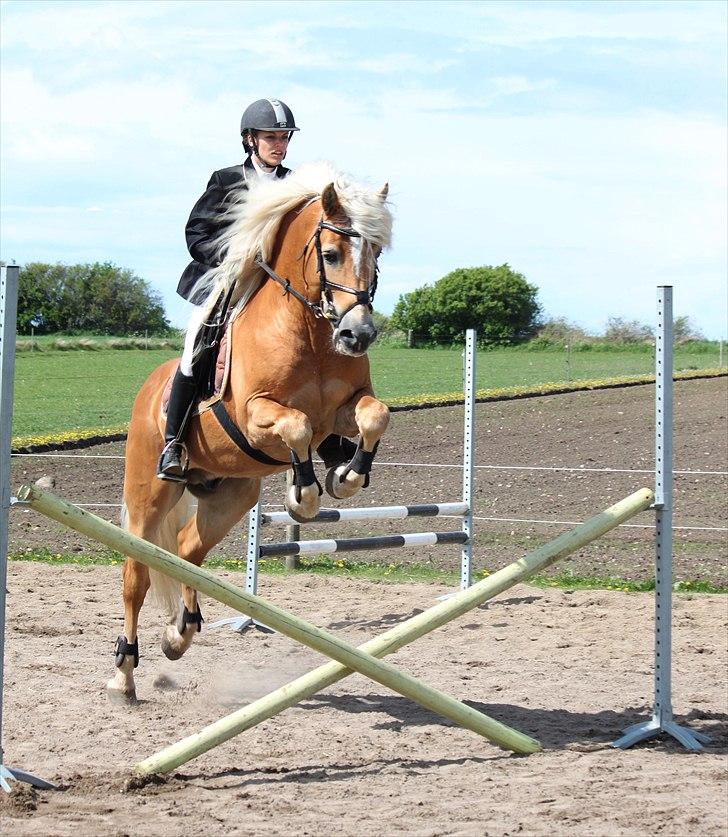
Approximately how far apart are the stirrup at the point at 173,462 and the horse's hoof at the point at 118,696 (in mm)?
1075

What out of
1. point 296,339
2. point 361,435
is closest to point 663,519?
point 361,435

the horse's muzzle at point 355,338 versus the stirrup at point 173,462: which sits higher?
the horse's muzzle at point 355,338

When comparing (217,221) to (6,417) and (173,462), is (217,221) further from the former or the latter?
(6,417)

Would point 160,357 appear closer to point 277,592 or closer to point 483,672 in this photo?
point 277,592

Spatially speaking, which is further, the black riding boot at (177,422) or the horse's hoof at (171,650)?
the horse's hoof at (171,650)

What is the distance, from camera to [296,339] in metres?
5.10

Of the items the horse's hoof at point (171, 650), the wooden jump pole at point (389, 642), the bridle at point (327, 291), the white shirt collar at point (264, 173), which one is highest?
the white shirt collar at point (264, 173)

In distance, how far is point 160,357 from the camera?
27703 millimetres

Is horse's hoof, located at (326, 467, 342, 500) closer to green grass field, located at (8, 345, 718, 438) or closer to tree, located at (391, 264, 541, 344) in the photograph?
green grass field, located at (8, 345, 718, 438)

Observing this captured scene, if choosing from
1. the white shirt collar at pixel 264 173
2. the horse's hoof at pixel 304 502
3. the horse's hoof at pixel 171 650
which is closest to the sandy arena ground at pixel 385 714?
the horse's hoof at pixel 171 650

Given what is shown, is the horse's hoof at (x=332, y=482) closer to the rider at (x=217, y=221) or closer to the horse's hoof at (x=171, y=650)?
the rider at (x=217, y=221)

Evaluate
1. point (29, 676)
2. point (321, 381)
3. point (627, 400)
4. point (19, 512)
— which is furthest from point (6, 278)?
point (627, 400)

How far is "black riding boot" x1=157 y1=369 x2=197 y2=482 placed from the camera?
5.61 metres

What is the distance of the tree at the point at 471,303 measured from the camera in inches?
1991
